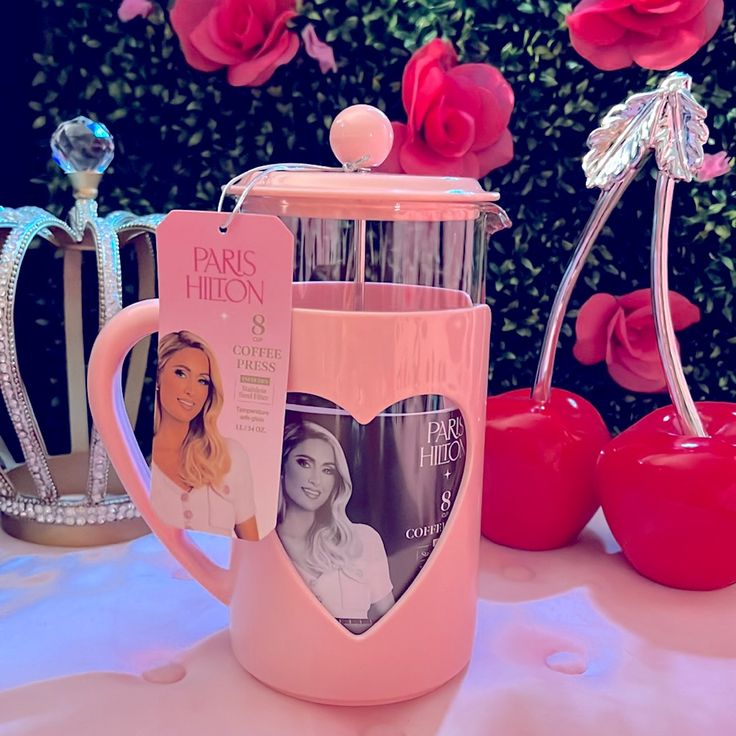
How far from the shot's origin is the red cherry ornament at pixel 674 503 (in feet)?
1.86

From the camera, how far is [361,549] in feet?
1.39

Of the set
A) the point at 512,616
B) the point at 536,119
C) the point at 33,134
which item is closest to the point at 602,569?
the point at 512,616

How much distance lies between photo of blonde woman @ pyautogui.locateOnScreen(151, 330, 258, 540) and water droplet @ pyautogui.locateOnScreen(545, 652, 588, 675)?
21 cm

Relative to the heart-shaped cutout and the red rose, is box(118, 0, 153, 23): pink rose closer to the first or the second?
the red rose

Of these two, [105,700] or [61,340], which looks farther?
[61,340]

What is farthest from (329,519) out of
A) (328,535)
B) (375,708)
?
(375,708)

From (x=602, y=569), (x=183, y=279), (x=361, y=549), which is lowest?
(x=602, y=569)

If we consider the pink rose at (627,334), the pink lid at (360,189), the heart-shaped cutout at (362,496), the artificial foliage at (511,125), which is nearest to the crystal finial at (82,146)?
the artificial foliage at (511,125)

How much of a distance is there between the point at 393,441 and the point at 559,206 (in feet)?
1.34

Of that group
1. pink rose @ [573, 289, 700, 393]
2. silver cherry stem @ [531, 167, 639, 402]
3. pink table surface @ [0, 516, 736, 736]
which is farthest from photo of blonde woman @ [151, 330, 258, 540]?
pink rose @ [573, 289, 700, 393]

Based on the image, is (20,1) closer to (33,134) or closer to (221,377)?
(33,134)

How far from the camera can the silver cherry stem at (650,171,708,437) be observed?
0.60m

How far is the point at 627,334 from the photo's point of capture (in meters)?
0.75

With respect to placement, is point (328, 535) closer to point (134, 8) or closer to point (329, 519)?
point (329, 519)
